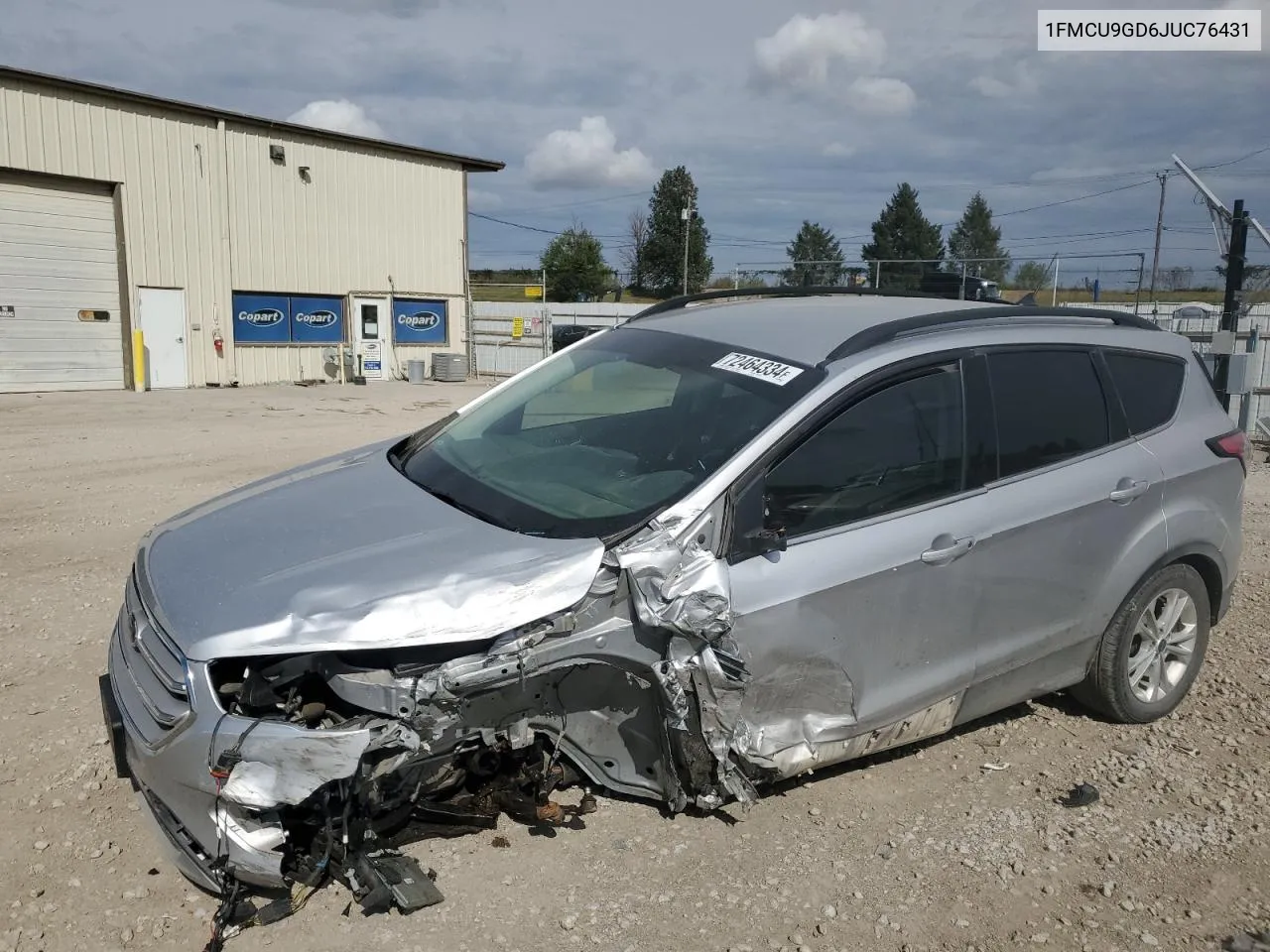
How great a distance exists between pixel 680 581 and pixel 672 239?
62088mm

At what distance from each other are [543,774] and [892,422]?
1.77 m

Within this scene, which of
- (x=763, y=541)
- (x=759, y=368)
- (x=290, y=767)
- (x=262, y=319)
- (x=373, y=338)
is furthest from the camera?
(x=373, y=338)

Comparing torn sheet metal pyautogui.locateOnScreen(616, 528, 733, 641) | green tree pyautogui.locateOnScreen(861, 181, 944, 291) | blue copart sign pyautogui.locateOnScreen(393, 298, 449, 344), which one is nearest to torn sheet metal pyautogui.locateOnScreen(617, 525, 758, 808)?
torn sheet metal pyautogui.locateOnScreen(616, 528, 733, 641)

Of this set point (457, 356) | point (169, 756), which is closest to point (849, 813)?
point (169, 756)

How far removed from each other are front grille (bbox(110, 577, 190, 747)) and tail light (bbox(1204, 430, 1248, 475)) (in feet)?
14.1

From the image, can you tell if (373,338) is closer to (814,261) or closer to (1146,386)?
(814,261)

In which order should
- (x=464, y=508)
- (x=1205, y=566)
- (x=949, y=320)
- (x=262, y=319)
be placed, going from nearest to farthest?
(x=464, y=508) → (x=949, y=320) → (x=1205, y=566) → (x=262, y=319)

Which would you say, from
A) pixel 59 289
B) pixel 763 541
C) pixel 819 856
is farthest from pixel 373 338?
pixel 819 856

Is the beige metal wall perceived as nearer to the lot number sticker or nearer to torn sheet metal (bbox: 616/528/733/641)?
the lot number sticker

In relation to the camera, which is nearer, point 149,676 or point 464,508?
point 149,676

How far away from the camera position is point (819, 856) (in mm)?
3307

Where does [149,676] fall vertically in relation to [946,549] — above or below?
below

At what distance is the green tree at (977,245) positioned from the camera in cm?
2212

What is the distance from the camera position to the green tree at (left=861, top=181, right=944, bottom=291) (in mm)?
22906
